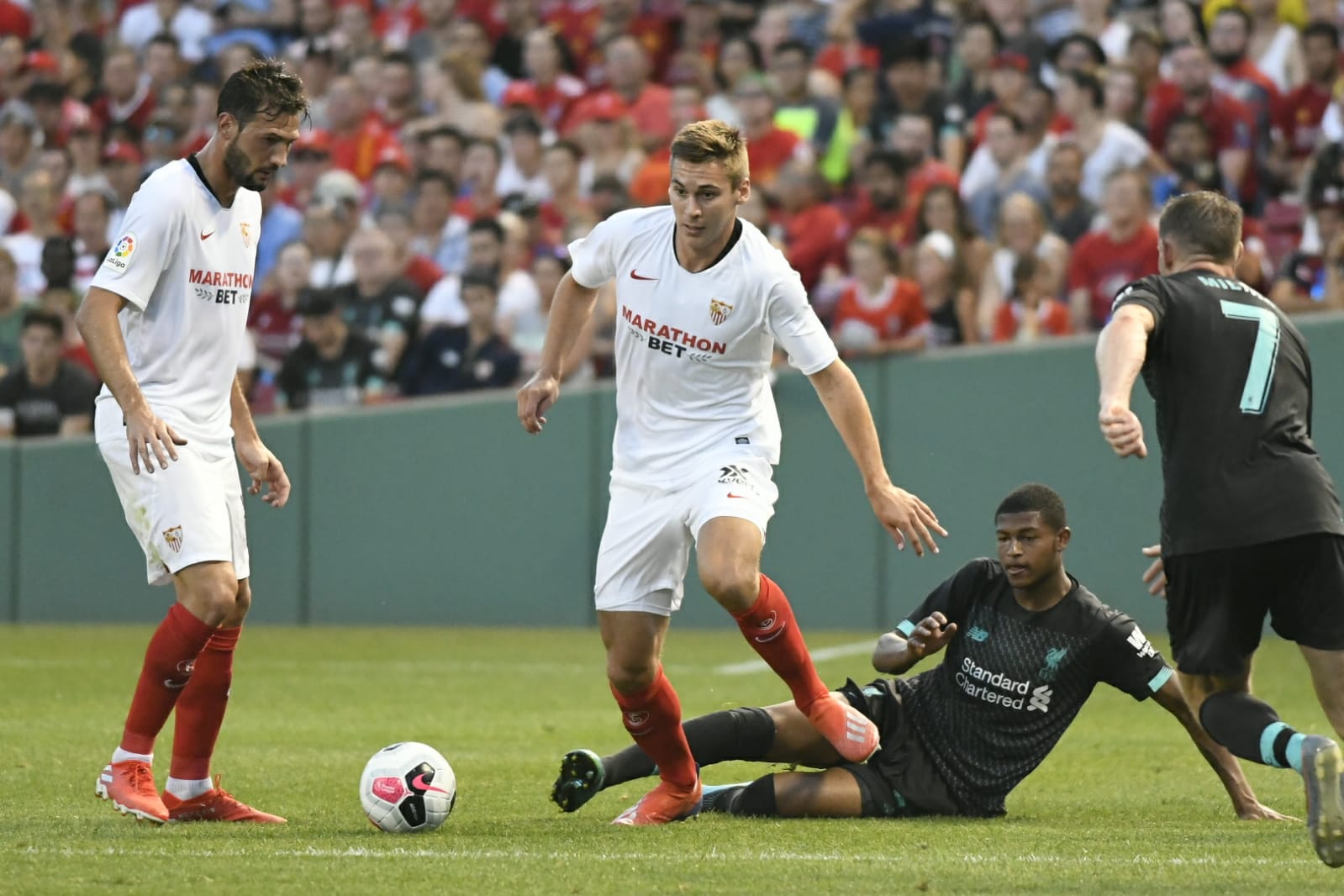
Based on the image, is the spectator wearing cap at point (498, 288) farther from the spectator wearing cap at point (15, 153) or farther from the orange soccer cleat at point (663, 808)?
the orange soccer cleat at point (663, 808)

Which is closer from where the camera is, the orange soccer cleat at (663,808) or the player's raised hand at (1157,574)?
the player's raised hand at (1157,574)

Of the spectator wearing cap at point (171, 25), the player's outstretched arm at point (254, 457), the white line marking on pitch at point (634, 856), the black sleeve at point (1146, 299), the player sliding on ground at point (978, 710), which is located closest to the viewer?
the white line marking on pitch at point (634, 856)

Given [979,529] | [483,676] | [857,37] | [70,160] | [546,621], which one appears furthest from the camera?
[70,160]

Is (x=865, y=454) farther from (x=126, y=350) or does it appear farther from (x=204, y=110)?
(x=204, y=110)

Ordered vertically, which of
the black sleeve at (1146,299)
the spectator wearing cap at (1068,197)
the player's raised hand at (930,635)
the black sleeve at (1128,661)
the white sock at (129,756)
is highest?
the spectator wearing cap at (1068,197)

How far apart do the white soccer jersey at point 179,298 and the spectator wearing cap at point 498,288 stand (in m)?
8.24

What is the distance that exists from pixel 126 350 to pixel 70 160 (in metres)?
13.3

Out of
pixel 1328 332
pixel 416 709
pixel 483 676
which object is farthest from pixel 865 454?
pixel 1328 332

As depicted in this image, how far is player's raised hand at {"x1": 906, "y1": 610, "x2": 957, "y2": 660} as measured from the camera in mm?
6223

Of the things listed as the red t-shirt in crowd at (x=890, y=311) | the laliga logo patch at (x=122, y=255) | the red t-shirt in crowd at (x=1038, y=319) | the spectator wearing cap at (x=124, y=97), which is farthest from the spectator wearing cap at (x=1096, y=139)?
the spectator wearing cap at (x=124, y=97)

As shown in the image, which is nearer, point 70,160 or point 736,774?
point 736,774

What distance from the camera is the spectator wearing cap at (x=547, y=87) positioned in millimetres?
17844

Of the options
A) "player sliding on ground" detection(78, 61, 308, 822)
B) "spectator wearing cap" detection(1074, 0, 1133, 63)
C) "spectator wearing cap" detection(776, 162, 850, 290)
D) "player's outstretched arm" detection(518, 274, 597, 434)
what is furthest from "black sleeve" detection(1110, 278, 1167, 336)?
"spectator wearing cap" detection(1074, 0, 1133, 63)

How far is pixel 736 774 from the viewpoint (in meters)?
8.16
